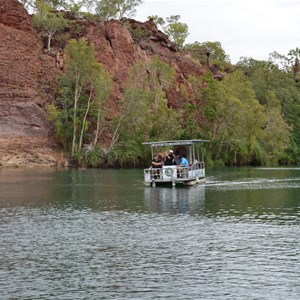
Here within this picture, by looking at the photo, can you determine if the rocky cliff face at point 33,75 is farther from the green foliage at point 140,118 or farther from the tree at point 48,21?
the green foliage at point 140,118

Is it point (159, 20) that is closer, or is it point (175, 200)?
point (175, 200)

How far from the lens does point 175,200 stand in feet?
120

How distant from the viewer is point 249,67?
154250 millimetres

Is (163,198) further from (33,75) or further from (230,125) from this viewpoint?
(33,75)

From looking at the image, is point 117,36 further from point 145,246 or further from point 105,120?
point 145,246

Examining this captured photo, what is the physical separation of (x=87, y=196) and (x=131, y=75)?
52633mm

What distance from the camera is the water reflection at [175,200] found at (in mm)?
31812

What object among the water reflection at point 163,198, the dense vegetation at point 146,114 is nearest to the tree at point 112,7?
the dense vegetation at point 146,114

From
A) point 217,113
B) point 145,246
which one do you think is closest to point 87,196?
point 145,246

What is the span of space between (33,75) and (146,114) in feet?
62.2

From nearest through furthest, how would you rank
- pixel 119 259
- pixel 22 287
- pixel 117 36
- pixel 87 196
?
pixel 22 287 < pixel 119 259 < pixel 87 196 < pixel 117 36

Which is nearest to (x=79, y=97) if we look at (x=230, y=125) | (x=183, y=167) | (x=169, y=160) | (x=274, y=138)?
(x=230, y=125)

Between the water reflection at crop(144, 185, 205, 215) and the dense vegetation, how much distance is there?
36.5 meters

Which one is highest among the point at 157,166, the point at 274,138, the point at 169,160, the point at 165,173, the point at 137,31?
the point at 137,31
